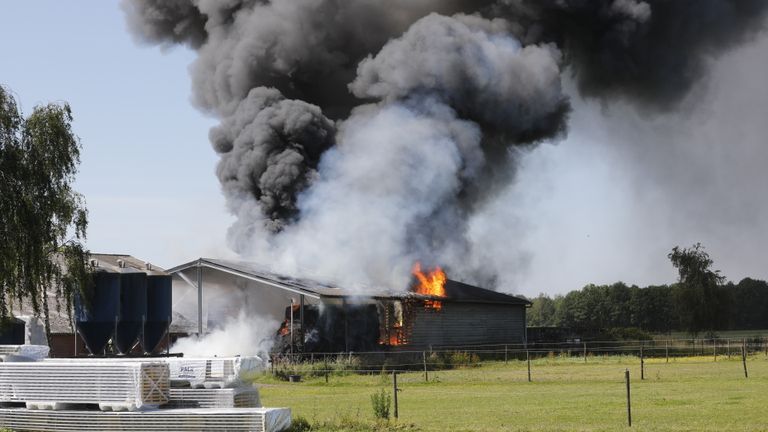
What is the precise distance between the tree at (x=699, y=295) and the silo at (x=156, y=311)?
40430mm

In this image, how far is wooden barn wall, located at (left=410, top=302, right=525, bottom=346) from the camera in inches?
1773

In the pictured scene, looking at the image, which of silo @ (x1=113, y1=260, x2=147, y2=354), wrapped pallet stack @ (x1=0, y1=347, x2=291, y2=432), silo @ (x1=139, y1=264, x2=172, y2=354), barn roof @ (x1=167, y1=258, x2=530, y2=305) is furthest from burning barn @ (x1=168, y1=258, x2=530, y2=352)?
wrapped pallet stack @ (x1=0, y1=347, x2=291, y2=432)

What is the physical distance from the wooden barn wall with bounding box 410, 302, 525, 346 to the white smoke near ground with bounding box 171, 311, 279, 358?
22.0ft

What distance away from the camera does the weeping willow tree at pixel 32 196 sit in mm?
27183

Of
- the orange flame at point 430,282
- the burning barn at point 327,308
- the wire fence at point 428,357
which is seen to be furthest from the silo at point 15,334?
the orange flame at point 430,282

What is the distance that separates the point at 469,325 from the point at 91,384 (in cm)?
3313

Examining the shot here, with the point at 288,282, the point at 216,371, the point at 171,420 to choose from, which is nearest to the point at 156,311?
the point at 288,282

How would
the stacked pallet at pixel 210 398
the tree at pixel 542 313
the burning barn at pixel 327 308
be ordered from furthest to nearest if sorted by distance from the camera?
1. the tree at pixel 542 313
2. the burning barn at pixel 327 308
3. the stacked pallet at pixel 210 398

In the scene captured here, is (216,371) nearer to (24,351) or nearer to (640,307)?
(24,351)

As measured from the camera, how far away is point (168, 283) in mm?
38781

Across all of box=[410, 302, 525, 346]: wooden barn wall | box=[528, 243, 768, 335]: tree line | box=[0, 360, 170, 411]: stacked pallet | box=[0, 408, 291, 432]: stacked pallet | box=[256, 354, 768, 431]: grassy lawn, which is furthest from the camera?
box=[528, 243, 768, 335]: tree line

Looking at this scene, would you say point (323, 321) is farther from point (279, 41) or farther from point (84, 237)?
point (279, 41)

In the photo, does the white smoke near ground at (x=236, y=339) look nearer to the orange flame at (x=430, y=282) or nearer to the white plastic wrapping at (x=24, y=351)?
the orange flame at (x=430, y=282)

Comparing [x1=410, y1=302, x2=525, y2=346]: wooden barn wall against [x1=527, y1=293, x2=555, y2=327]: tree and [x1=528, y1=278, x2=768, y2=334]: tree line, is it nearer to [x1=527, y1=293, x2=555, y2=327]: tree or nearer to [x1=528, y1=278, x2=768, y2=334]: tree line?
[x1=528, y1=278, x2=768, y2=334]: tree line
